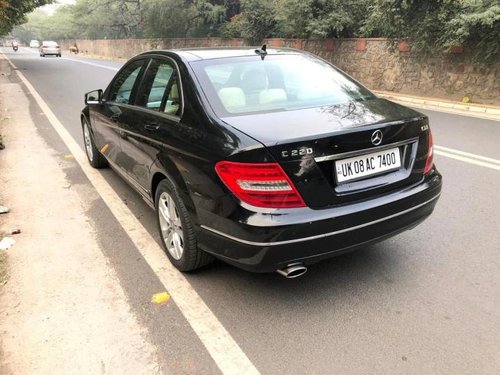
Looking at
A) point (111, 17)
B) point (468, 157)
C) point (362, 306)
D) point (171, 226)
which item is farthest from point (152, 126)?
point (111, 17)

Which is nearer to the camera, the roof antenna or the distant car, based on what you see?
the roof antenna

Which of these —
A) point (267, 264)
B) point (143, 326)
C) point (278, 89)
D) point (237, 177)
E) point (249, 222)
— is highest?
point (278, 89)

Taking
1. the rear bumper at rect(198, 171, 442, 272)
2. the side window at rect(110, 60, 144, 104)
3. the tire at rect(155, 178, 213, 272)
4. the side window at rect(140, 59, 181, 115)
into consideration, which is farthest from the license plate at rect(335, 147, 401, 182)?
the side window at rect(110, 60, 144, 104)

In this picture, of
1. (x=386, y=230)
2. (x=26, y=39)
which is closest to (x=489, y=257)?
(x=386, y=230)

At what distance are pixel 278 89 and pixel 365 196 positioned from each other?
111cm

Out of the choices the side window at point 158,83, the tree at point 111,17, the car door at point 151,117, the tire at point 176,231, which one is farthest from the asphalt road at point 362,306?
the tree at point 111,17

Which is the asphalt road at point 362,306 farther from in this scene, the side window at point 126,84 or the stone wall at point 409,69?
the stone wall at point 409,69

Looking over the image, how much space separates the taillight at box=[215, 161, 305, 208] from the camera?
263 centimetres

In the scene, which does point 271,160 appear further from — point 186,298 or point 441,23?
point 441,23

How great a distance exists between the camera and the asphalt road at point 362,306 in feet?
8.36

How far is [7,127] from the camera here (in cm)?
912

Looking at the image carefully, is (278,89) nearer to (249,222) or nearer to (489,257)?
(249,222)

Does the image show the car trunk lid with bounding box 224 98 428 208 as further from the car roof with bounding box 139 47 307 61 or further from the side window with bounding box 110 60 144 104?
the side window with bounding box 110 60 144 104

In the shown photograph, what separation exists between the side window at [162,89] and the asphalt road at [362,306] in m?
1.18
